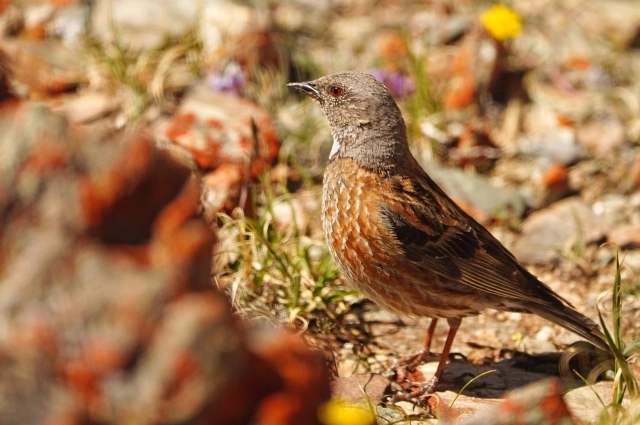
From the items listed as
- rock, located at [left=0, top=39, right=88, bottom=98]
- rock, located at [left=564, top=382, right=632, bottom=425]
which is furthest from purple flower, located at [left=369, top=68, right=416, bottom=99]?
rock, located at [left=564, top=382, right=632, bottom=425]

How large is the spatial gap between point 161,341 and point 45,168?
2.18ft

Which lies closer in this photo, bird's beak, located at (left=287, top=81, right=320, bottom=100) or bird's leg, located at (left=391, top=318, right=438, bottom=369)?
bird's leg, located at (left=391, top=318, right=438, bottom=369)

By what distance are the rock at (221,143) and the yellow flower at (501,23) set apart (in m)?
2.30

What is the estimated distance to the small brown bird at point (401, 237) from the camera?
16.9 feet

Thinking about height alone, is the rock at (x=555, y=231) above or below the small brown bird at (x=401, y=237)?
below

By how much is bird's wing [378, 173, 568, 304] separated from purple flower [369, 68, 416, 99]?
8.60 feet

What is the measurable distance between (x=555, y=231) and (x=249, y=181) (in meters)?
2.26

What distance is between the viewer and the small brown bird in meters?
5.15

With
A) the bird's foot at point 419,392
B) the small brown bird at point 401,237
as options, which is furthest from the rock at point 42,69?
the bird's foot at point 419,392

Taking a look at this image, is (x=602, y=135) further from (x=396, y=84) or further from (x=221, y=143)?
(x=221, y=143)

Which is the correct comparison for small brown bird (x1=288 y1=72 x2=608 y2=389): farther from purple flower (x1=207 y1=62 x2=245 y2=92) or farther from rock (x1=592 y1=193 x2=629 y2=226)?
purple flower (x1=207 y1=62 x2=245 y2=92)

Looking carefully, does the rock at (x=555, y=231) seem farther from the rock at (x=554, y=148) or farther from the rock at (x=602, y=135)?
the rock at (x=602, y=135)

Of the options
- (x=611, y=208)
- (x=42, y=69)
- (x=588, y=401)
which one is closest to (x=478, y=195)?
(x=611, y=208)

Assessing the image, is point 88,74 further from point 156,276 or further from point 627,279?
point 156,276
